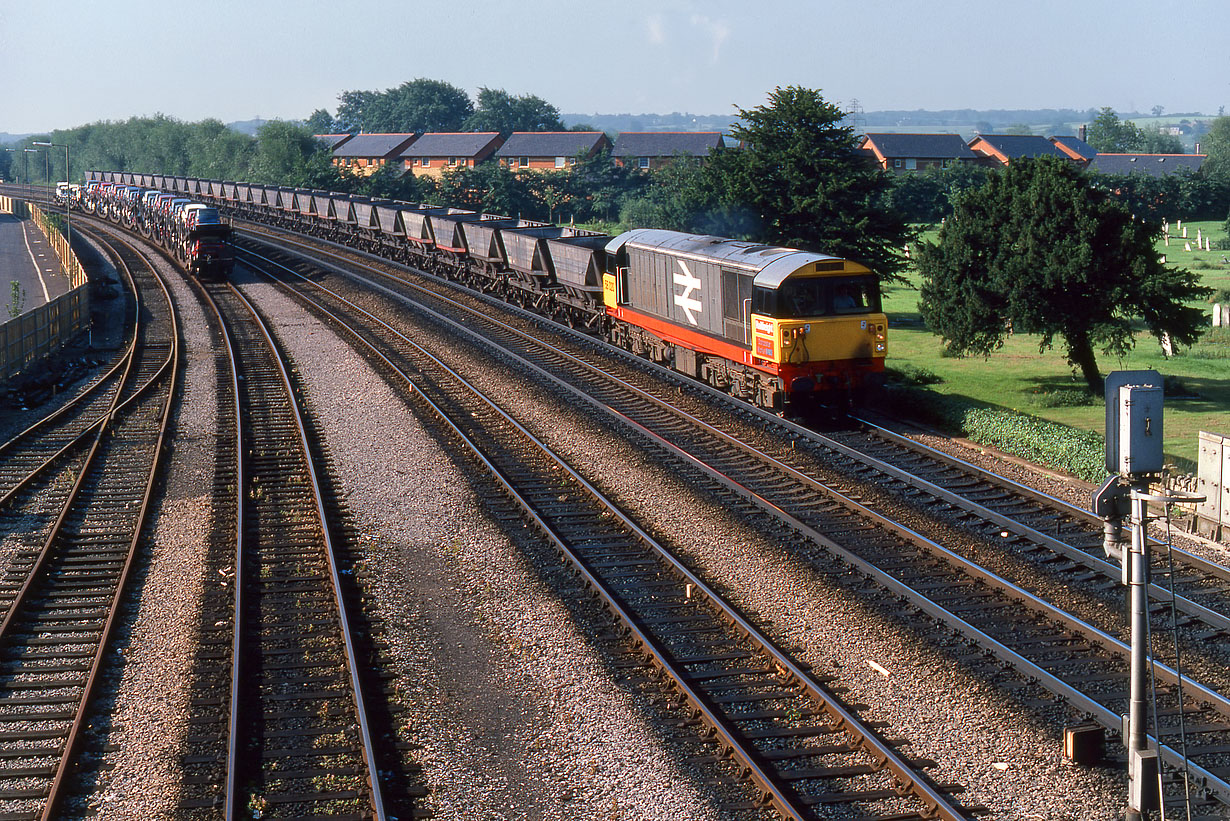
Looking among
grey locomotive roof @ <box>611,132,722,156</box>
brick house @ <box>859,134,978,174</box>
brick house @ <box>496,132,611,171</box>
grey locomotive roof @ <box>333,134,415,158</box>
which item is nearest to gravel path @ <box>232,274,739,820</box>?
brick house @ <box>496,132,611,171</box>

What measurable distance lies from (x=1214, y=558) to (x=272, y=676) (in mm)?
11788

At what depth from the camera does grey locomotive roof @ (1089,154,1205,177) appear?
→ 108938 mm

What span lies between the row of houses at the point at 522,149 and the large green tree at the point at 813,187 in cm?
6474

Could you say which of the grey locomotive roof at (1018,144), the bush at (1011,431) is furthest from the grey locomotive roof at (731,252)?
the grey locomotive roof at (1018,144)

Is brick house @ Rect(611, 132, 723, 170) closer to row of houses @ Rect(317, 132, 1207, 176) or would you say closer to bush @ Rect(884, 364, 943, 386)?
row of houses @ Rect(317, 132, 1207, 176)

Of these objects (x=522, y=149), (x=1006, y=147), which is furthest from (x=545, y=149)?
(x=1006, y=147)

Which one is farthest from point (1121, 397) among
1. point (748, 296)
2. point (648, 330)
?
point (648, 330)

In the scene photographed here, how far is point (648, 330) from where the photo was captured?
27969 mm

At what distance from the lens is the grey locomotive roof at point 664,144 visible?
365 feet

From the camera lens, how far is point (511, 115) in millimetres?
169125

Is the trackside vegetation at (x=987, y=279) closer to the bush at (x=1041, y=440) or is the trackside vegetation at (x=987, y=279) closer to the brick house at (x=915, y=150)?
the bush at (x=1041, y=440)

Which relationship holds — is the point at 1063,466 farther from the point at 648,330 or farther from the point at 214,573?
the point at 214,573

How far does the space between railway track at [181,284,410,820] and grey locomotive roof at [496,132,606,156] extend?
9366cm

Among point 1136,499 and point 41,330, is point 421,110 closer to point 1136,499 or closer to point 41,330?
point 41,330
